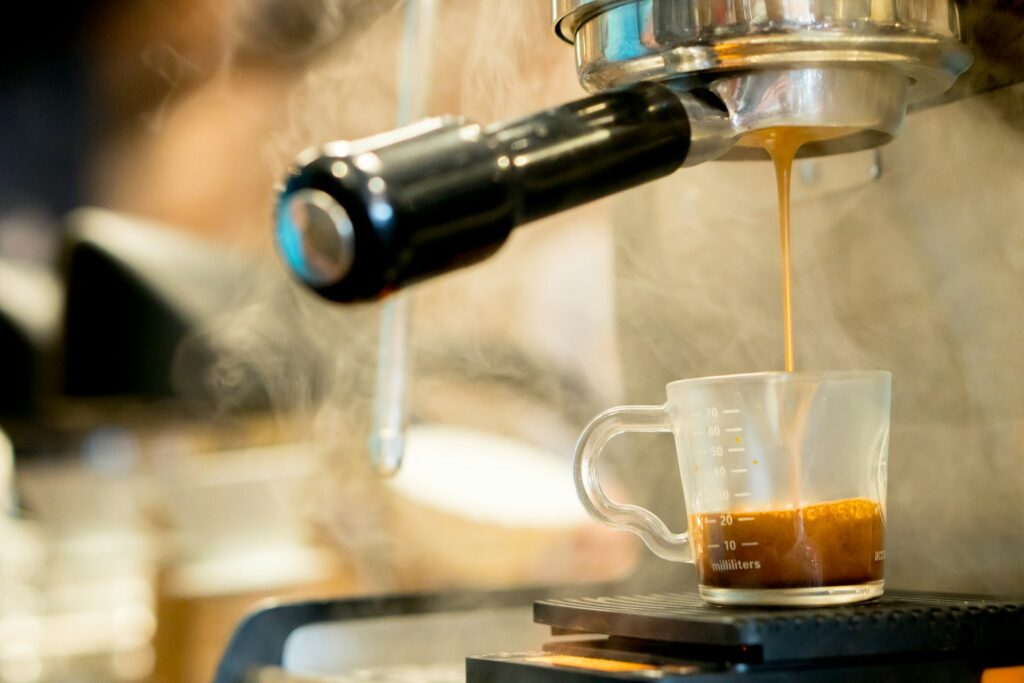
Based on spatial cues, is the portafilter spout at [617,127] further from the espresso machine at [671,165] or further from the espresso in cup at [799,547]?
the espresso in cup at [799,547]

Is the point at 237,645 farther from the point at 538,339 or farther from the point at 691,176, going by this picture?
the point at 538,339

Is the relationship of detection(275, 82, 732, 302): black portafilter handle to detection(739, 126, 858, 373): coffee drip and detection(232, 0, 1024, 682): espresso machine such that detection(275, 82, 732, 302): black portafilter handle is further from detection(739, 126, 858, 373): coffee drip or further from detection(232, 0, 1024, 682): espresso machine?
detection(739, 126, 858, 373): coffee drip

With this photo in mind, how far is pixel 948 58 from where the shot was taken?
0.52 m

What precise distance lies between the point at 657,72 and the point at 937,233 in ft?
0.57

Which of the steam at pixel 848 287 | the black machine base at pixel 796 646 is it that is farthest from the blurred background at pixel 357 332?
the black machine base at pixel 796 646

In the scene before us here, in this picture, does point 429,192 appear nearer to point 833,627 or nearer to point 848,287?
point 833,627

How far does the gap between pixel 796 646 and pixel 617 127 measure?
0.19 meters

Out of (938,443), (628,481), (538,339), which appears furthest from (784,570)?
(538,339)

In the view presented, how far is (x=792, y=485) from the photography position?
0.50m

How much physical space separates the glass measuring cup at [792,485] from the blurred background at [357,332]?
0.10 meters

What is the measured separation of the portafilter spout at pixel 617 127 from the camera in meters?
0.36

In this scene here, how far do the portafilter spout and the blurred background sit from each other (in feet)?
0.10

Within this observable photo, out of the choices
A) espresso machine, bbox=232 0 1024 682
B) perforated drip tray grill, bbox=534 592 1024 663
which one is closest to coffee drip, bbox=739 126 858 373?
espresso machine, bbox=232 0 1024 682

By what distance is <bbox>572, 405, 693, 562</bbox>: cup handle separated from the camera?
55 centimetres
